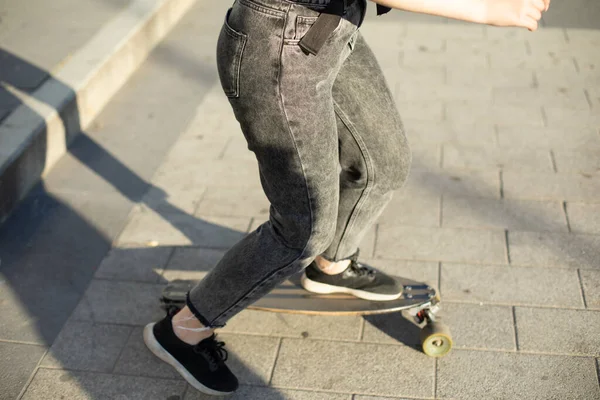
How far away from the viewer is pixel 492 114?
4645 millimetres

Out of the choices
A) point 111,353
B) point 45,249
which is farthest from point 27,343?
point 45,249

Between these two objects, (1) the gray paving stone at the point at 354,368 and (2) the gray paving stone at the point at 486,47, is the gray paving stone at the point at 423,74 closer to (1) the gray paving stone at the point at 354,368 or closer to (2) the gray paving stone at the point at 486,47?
(2) the gray paving stone at the point at 486,47

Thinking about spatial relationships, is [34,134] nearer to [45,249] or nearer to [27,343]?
[45,249]

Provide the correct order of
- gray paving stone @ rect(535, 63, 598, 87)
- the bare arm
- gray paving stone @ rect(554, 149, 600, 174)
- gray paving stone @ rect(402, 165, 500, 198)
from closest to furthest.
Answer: the bare arm < gray paving stone @ rect(402, 165, 500, 198) < gray paving stone @ rect(554, 149, 600, 174) < gray paving stone @ rect(535, 63, 598, 87)

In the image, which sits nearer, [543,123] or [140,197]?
[140,197]

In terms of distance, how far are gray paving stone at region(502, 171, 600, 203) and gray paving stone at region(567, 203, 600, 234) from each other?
7 centimetres

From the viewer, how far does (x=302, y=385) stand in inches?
106

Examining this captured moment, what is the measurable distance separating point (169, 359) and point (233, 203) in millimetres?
1286

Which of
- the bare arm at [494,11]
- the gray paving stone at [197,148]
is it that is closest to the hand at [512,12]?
the bare arm at [494,11]

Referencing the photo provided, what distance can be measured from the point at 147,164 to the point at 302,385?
2.04 meters

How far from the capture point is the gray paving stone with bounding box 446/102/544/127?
4.54m

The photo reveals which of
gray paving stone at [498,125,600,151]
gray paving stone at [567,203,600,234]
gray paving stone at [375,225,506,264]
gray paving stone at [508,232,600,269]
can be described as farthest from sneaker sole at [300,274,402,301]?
gray paving stone at [498,125,600,151]

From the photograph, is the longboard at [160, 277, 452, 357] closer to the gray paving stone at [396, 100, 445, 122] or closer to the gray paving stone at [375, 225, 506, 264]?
the gray paving stone at [375, 225, 506, 264]

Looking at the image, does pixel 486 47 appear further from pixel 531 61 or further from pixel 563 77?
pixel 563 77
